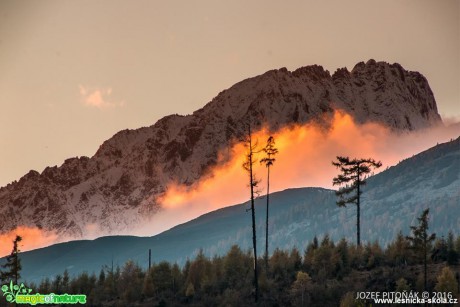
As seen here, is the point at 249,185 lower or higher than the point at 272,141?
lower

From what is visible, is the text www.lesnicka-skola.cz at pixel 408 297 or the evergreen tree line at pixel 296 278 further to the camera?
the evergreen tree line at pixel 296 278

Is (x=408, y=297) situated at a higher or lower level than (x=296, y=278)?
lower

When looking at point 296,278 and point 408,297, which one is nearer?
point 408,297

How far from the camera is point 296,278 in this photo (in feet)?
215

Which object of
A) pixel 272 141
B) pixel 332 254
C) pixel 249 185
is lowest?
pixel 332 254

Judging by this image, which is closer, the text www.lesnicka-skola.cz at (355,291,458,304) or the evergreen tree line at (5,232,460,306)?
the text www.lesnicka-skola.cz at (355,291,458,304)

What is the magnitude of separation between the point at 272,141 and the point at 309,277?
21.4 meters

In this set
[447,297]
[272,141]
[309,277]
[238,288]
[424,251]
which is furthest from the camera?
[272,141]

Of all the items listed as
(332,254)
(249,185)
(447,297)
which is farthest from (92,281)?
(447,297)

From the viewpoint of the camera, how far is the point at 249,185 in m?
68.8

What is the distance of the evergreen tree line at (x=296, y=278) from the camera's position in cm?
5800

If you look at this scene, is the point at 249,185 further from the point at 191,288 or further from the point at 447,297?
the point at 447,297

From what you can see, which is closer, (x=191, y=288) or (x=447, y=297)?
(x=447, y=297)

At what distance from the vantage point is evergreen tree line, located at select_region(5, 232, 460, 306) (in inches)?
2283
